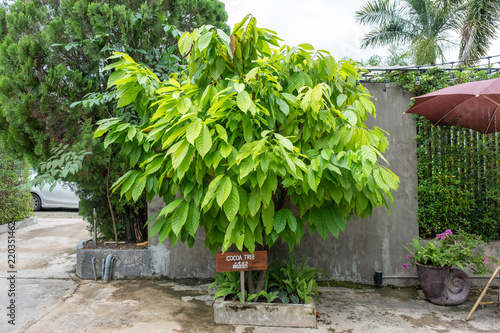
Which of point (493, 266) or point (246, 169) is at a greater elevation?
point (246, 169)

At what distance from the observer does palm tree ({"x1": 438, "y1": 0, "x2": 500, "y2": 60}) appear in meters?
15.5

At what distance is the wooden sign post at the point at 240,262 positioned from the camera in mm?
3418

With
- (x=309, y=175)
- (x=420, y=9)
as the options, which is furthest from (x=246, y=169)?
(x=420, y=9)

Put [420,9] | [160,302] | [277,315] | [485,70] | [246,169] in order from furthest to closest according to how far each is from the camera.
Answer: [420,9]
[485,70]
[160,302]
[277,315]
[246,169]

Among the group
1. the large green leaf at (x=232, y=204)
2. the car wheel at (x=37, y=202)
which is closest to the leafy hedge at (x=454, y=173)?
the large green leaf at (x=232, y=204)

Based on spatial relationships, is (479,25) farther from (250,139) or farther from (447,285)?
(250,139)

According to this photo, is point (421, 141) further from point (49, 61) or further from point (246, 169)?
point (49, 61)

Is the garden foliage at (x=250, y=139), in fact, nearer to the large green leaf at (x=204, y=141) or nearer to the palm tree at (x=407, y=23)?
the large green leaf at (x=204, y=141)

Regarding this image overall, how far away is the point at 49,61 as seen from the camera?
4.64 meters

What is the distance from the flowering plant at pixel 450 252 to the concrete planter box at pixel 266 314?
1645 millimetres

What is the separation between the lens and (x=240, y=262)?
3.44 m

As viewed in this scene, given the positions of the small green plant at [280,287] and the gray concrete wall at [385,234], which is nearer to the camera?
the small green plant at [280,287]

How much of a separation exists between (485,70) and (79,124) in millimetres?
5638

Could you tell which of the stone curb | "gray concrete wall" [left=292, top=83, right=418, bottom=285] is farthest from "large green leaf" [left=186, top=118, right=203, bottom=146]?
the stone curb
